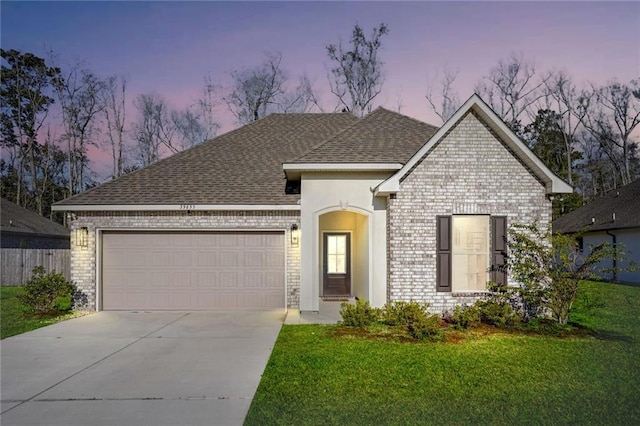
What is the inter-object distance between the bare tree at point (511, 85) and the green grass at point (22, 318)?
2865cm

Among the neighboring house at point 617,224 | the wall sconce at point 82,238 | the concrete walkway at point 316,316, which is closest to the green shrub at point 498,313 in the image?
the concrete walkway at point 316,316

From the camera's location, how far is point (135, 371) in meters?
6.82

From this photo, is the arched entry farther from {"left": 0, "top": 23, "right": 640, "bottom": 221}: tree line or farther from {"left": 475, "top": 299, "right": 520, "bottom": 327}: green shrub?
{"left": 0, "top": 23, "right": 640, "bottom": 221}: tree line

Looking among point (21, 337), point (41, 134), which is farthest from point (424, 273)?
point (41, 134)

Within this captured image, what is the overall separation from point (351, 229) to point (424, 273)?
440 centimetres

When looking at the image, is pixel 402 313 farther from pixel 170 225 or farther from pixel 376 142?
pixel 170 225

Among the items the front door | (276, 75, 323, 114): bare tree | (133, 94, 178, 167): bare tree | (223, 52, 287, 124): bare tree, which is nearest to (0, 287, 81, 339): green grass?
the front door

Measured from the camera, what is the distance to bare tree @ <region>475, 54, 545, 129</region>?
3198cm

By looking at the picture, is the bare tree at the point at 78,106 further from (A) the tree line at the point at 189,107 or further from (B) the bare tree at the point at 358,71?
(B) the bare tree at the point at 358,71

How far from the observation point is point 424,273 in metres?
10.4

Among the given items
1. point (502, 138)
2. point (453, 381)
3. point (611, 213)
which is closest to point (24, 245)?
point (502, 138)

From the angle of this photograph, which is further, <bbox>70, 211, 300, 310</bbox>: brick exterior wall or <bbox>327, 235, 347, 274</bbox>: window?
<bbox>327, 235, 347, 274</bbox>: window

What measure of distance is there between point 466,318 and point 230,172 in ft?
25.6

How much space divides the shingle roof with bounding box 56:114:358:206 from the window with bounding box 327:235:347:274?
8.98 ft
